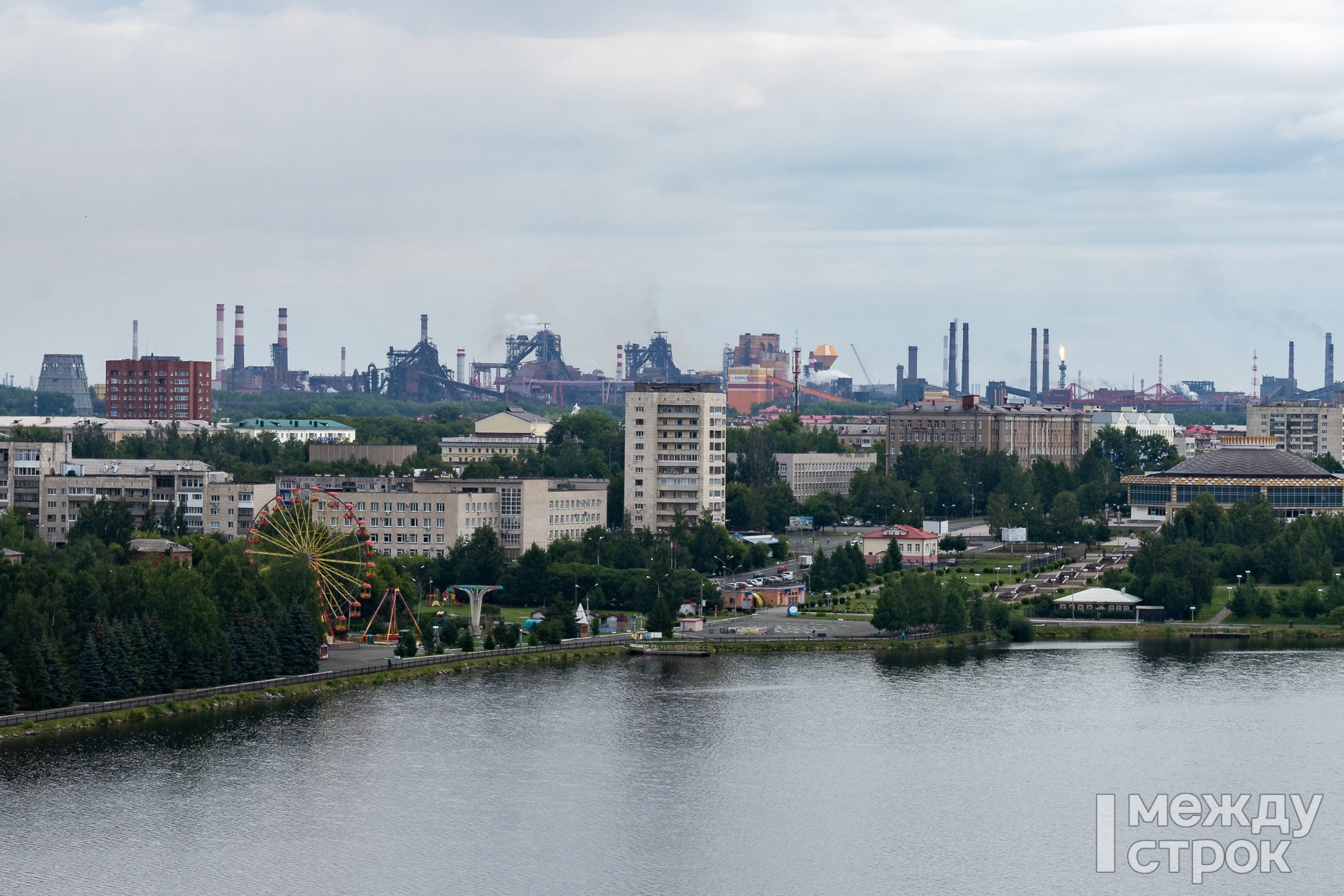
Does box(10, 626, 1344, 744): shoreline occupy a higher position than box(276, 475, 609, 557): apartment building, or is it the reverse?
box(276, 475, 609, 557): apartment building

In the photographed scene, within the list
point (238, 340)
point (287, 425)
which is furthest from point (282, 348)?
point (287, 425)

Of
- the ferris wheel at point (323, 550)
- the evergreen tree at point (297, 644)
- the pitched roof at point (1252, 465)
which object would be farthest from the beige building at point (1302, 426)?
the evergreen tree at point (297, 644)

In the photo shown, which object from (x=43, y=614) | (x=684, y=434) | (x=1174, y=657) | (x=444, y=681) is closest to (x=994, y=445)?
(x=684, y=434)

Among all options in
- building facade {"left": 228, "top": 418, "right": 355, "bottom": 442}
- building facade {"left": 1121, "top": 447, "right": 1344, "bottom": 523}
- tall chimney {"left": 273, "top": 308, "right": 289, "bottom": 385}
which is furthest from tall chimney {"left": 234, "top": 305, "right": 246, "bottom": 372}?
building facade {"left": 1121, "top": 447, "right": 1344, "bottom": 523}

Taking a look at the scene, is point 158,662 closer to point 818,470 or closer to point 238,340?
point 818,470

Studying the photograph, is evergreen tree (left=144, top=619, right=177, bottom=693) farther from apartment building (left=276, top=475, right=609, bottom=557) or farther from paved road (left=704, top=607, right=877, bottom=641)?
apartment building (left=276, top=475, right=609, bottom=557)

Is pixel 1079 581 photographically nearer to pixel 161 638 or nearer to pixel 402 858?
pixel 161 638

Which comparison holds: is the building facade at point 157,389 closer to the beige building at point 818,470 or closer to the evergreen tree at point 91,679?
the beige building at point 818,470
